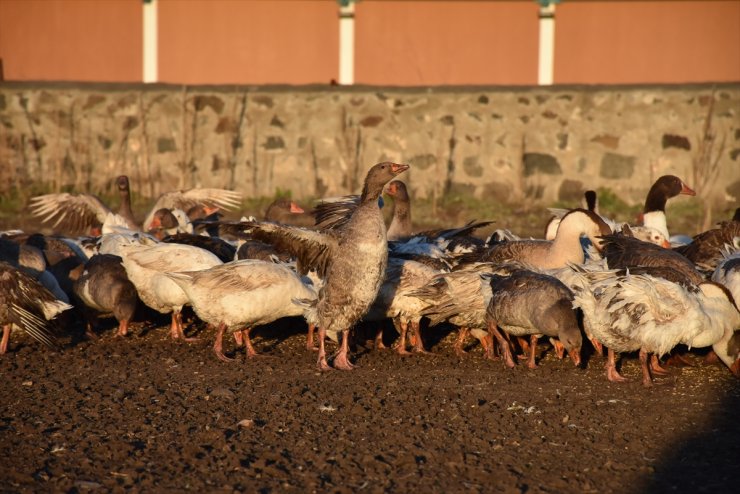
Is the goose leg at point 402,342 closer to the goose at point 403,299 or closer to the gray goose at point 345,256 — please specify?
the goose at point 403,299

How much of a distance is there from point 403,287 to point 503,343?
99cm

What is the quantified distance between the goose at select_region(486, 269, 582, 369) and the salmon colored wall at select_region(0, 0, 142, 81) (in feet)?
36.7

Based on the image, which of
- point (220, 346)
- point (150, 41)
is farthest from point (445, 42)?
point (220, 346)

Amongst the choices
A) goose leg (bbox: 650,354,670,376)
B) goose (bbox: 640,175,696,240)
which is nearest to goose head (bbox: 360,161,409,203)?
goose leg (bbox: 650,354,670,376)

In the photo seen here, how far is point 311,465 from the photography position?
579 cm

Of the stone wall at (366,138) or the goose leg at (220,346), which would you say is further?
the stone wall at (366,138)

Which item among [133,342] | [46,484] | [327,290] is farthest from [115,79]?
[46,484]

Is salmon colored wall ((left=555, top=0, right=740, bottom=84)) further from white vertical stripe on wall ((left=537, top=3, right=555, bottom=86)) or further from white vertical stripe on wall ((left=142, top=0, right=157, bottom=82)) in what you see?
white vertical stripe on wall ((left=142, top=0, right=157, bottom=82))

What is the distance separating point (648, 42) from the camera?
56.4 ft

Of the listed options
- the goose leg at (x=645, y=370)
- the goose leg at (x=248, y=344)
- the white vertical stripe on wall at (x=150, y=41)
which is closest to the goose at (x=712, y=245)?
the goose leg at (x=645, y=370)

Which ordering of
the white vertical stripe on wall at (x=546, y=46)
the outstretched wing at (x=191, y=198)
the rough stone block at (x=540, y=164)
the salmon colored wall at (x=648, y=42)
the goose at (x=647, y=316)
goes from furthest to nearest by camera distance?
the white vertical stripe on wall at (x=546, y=46), the salmon colored wall at (x=648, y=42), the rough stone block at (x=540, y=164), the outstretched wing at (x=191, y=198), the goose at (x=647, y=316)

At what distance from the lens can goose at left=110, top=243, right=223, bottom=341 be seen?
30.0 feet

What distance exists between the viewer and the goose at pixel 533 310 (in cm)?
793

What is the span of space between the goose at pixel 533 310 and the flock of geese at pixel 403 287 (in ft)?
0.04
